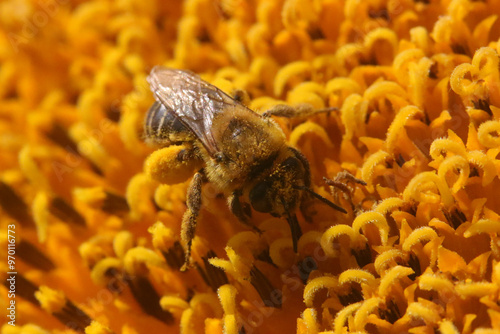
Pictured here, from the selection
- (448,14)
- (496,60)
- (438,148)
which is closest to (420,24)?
(448,14)

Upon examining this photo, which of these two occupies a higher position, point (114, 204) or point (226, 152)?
point (114, 204)

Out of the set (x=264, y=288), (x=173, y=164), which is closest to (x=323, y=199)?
(x=264, y=288)

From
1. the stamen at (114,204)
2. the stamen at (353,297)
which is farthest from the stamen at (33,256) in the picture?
the stamen at (353,297)

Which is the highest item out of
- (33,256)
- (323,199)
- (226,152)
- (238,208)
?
(33,256)

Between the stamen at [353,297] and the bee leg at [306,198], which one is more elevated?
the bee leg at [306,198]

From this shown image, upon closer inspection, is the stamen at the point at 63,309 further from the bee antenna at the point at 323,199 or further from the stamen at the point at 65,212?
the bee antenna at the point at 323,199

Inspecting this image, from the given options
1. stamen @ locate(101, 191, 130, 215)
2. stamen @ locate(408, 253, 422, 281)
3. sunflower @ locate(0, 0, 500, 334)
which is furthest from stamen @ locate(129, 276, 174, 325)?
stamen @ locate(408, 253, 422, 281)

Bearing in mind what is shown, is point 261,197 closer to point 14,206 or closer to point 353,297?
point 353,297
